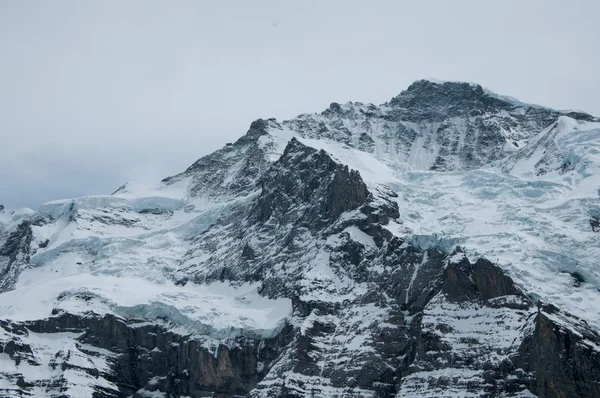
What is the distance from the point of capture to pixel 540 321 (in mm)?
199000

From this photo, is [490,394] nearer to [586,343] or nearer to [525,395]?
[525,395]

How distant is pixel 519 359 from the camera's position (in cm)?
19950

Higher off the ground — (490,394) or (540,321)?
(540,321)

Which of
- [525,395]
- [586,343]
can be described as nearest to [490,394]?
[525,395]

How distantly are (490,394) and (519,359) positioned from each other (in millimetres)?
7730

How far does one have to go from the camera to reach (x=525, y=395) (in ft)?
640

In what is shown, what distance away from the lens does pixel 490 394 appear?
652 ft

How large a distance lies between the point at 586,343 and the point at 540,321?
8699mm

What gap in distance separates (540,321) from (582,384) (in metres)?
12.4

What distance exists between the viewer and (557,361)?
643 ft

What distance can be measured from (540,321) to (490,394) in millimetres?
14961

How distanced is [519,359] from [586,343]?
38.2 ft

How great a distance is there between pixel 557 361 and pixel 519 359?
21.9 feet

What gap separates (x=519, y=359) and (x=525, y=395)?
6933mm
